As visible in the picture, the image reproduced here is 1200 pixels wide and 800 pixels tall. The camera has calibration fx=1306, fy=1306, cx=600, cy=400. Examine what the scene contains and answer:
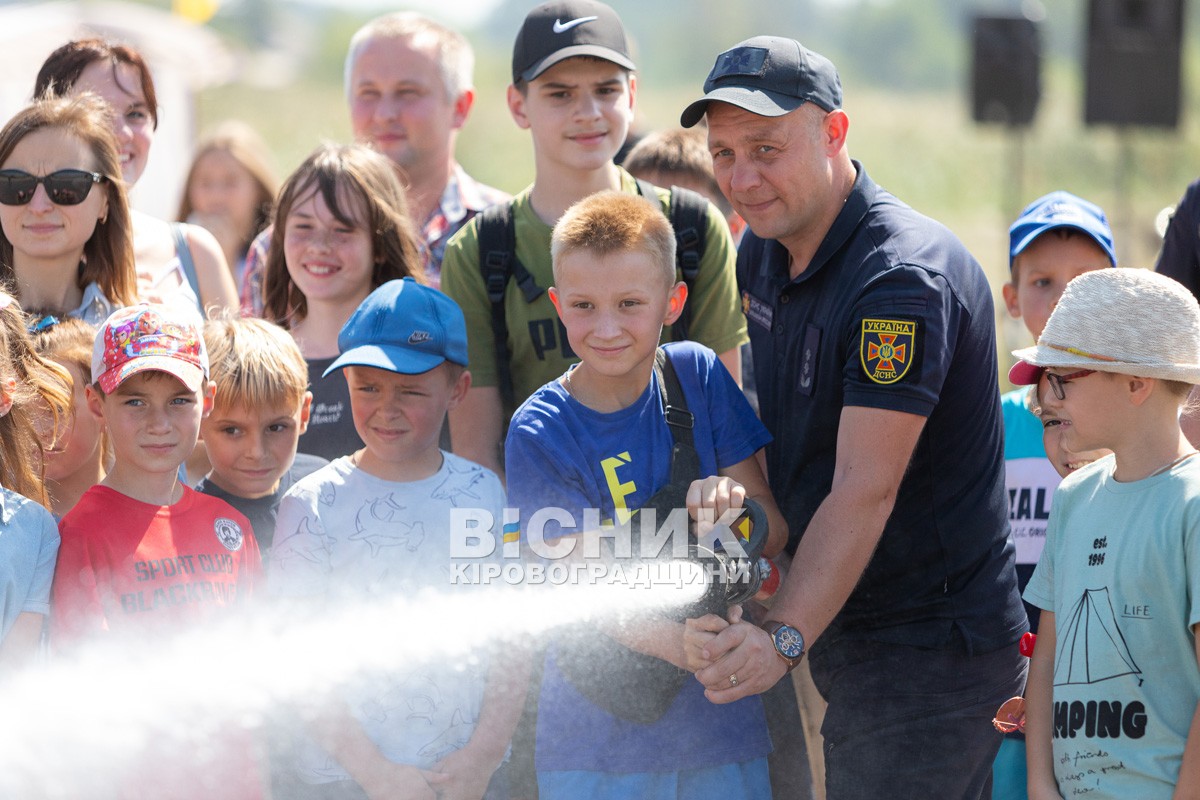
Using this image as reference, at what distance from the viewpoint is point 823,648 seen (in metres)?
3.78

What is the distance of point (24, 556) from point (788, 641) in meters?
1.99

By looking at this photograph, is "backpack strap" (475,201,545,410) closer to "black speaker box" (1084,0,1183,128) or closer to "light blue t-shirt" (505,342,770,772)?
"light blue t-shirt" (505,342,770,772)

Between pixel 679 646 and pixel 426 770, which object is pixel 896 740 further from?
pixel 426 770

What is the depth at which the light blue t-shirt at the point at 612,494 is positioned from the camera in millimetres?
3471

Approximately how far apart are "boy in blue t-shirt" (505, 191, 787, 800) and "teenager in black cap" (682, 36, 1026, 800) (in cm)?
22

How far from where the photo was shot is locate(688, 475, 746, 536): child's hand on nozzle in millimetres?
3326

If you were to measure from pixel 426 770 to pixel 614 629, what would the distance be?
2.16 feet

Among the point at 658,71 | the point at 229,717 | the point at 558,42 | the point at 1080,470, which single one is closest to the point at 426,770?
the point at 229,717

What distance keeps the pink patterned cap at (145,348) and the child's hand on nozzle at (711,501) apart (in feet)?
4.92

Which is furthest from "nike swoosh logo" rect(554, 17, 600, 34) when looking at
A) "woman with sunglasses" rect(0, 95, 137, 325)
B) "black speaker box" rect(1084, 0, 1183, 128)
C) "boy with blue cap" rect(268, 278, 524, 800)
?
"black speaker box" rect(1084, 0, 1183, 128)

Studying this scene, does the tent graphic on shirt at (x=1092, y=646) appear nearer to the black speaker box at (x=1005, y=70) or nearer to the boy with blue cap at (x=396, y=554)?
the boy with blue cap at (x=396, y=554)

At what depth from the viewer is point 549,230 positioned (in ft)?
14.7

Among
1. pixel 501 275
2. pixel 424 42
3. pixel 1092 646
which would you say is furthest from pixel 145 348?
pixel 1092 646

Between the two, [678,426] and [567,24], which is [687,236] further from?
[678,426]
